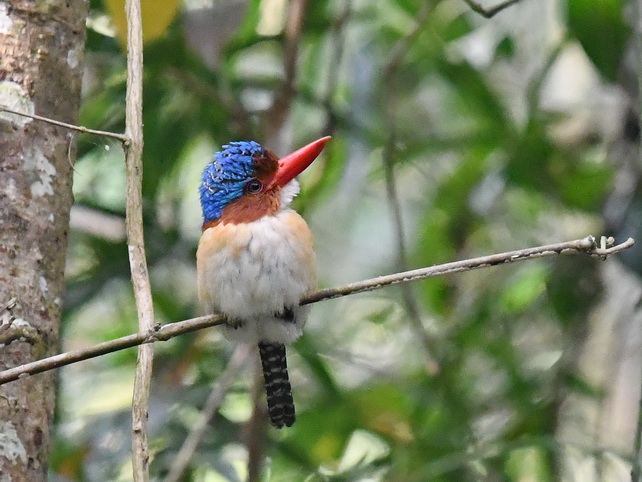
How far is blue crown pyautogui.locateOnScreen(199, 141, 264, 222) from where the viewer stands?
2473mm

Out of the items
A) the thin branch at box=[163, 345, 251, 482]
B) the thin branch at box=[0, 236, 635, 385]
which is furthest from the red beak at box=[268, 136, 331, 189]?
the thin branch at box=[0, 236, 635, 385]

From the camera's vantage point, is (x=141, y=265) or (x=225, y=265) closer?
(x=141, y=265)

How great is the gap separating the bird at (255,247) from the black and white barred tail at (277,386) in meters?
0.04

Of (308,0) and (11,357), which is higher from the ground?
(308,0)

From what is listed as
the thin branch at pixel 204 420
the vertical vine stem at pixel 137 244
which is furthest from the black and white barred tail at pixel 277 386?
the vertical vine stem at pixel 137 244

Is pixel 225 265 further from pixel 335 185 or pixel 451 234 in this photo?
pixel 451 234

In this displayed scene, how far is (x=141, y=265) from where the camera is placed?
1680mm

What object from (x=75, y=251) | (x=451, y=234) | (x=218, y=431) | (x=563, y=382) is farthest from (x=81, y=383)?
(x=563, y=382)

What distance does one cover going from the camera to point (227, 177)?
8.23 ft

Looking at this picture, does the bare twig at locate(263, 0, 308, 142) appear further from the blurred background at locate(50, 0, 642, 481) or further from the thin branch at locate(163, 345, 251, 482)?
the thin branch at locate(163, 345, 251, 482)

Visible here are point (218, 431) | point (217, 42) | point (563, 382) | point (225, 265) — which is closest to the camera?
point (225, 265)

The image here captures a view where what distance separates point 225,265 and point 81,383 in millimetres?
1992

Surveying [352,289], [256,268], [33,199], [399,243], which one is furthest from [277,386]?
[352,289]

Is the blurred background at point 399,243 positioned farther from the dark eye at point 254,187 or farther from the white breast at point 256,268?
the white breast at point 256,268
